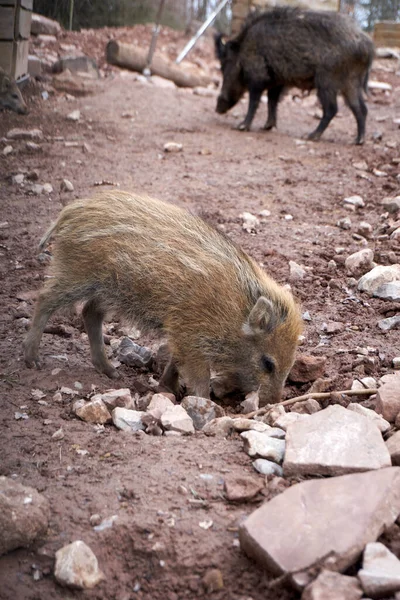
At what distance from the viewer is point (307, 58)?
1009cm

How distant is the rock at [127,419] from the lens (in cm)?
340

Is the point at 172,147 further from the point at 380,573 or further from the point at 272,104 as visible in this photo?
the point at 380,573

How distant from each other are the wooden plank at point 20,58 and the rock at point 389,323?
21.4 ft

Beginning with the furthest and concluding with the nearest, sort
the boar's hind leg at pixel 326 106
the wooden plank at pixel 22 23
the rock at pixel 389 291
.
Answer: the boar's hind leg at pixel 326 106 → the wooden plank at pixel 22 23 → the rock at pixel 389 291

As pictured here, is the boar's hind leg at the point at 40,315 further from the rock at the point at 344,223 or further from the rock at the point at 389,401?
the rock at the point at 344,223

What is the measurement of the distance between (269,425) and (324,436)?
51cm

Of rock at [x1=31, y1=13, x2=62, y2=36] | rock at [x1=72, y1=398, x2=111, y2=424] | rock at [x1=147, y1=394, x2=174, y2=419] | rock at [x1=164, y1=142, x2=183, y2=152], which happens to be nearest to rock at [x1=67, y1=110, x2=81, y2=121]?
rock at [x1=31, y1=13, x2=62, y2=36]

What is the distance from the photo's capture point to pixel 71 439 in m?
3.24

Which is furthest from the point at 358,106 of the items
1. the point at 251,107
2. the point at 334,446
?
the point at 334,446

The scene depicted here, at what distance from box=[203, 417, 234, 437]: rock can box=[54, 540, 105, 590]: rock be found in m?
1.00

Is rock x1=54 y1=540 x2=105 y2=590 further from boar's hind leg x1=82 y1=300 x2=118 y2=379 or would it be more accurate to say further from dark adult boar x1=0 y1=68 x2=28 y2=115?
dark adult boar x1=0 y1=68 x2=28 y2=115

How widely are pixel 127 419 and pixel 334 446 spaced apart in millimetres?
1011

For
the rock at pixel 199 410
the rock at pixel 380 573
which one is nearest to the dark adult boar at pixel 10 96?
the rock at pixel 199 410

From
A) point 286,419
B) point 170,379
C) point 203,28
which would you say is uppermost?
point 203,28
